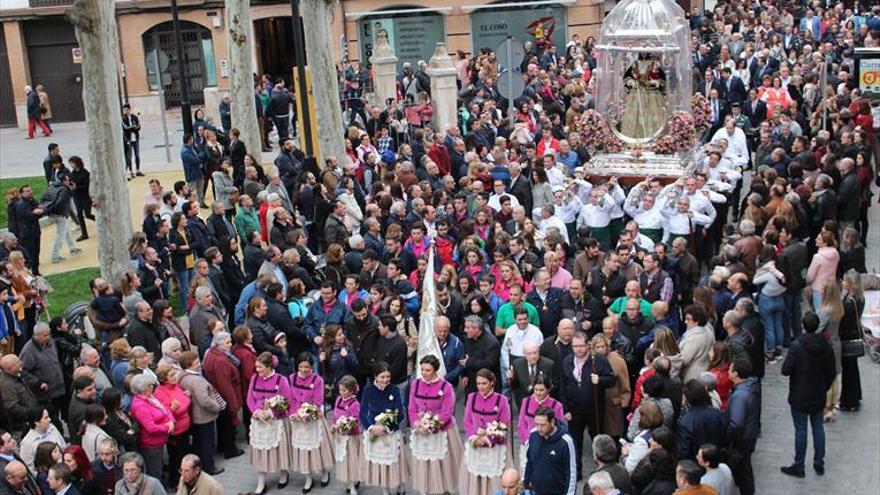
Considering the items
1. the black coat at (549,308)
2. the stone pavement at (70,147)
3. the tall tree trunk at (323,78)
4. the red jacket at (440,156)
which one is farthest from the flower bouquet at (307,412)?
the stone pavement at (70,147)

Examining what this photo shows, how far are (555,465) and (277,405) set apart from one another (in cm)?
299

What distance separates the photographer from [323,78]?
79.7 ft

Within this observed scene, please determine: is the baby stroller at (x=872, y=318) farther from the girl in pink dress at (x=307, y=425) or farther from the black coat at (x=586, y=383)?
the girl in pink dress at (x=307, y=425)

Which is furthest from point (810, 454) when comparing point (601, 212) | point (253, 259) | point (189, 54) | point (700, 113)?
Result: point (189, 54)

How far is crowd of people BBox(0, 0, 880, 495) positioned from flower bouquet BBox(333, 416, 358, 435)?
3cm

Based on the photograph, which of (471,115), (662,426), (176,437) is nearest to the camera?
(662,426)

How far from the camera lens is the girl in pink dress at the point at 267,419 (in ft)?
39.5

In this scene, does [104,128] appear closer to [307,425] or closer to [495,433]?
[307,425]

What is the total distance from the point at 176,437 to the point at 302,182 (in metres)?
7.42

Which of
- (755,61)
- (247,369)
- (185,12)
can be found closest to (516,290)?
(247,369)

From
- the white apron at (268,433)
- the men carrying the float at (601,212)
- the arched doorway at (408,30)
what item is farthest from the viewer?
the arched doorway at (408,30)

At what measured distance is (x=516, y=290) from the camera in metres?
13.1

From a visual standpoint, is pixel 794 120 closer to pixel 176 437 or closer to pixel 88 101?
pixel 88 101

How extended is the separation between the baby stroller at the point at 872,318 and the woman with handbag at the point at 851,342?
4.12 feet
